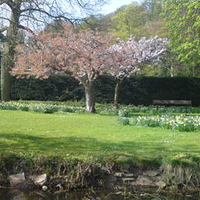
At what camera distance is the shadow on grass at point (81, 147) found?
6.29 metres

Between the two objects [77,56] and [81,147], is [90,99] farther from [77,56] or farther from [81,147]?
[81,147]

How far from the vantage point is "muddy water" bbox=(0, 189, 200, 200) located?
17.1 feet

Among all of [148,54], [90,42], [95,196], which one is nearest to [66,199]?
[95,196]

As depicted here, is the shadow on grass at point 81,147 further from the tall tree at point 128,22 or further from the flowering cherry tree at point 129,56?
the tall tree at point 128,22

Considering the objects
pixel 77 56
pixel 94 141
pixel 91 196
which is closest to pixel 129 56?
pixel 77 56

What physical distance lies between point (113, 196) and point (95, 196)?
0.99 ft

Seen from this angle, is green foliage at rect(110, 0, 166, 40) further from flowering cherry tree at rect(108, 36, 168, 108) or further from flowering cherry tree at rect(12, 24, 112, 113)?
flowering cherry tree at rect(12, 24, 112, 113)

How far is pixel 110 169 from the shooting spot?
5.68 metres

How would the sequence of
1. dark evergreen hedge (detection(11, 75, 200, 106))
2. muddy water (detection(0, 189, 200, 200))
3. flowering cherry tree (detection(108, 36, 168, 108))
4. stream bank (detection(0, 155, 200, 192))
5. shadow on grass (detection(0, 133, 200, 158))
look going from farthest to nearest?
1. dark evergreen hedge (detection(11, 75, 200, 106))
2. flowering cherry tree (detection(108, 36, 168, 108))
3. shadow on grass (detection(0, 133, 200, 158))
4. stream bank (detection(0, 155, 200, 192))
5. muddy water (detection(0, 189, 200, 200))

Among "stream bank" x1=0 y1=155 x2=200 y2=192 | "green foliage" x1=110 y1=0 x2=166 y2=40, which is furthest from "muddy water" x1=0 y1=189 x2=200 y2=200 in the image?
"green foliage" x1=110 y1=0 x2=166 y2=40

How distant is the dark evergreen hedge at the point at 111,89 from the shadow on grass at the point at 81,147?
1344 cm

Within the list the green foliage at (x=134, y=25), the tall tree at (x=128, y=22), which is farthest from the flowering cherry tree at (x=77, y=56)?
the tall tree at (x=128, y=22)

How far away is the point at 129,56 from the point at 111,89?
4.04 metres

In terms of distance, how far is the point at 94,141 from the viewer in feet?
25.0
